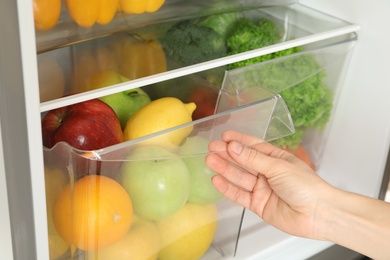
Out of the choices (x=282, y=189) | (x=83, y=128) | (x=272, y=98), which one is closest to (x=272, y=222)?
(x=282, y=189)

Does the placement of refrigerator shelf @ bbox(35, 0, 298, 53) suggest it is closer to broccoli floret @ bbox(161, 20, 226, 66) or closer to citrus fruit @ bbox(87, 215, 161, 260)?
broccoli floret @ bbox(161, 20, 226, 66)

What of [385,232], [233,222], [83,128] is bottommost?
[233,222]

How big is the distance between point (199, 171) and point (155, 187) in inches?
4.1

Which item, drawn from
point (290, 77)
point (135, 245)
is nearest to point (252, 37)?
point (290, 77)

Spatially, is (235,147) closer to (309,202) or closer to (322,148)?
(309,202)

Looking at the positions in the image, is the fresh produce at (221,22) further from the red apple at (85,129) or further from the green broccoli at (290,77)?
the red apple at (85,129)

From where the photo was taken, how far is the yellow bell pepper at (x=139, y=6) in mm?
997

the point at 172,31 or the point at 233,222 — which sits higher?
the point at 172,31

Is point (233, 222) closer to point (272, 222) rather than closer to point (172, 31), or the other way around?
point (272, 222)

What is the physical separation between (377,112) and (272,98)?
1.13ft

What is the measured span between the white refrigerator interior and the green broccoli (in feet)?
0.22

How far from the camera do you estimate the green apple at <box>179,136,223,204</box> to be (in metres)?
0.97

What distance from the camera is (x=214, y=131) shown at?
991 millimetres

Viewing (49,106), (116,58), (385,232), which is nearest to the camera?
(49,106)
